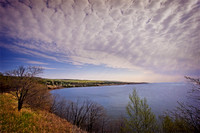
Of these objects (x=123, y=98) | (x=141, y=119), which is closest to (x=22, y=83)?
(x=141, y=119)

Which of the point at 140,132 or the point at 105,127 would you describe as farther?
the point at 105,127

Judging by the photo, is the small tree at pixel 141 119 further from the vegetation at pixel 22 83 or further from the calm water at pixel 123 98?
the vegetation at pixel 22 83

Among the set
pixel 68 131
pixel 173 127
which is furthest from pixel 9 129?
pixel 173 127

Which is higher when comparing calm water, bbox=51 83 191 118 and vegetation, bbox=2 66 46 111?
vegetation, bbox=2 66 46 111

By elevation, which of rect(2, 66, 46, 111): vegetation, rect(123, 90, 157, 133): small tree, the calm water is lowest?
the calm water

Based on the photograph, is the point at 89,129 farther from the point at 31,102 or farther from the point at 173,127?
the point at 173,127

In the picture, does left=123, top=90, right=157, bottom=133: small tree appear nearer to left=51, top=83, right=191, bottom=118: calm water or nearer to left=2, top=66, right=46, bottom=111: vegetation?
left=51, top=83, right=191, bottom=118: calm water

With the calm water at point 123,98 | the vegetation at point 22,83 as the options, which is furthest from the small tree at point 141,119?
the vegetation at point 22,83

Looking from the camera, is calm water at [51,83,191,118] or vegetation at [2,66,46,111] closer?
vegetation at [2,66,46,111]

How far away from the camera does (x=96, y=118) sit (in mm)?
21766

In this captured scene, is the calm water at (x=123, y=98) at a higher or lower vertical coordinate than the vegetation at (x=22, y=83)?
lower

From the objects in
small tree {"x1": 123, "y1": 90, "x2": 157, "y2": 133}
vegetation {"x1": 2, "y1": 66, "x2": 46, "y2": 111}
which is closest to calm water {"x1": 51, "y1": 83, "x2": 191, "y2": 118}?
small tree {"x1": 123, "y1": 90, "x2": 157, "y2": 133}

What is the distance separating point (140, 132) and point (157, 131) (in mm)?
4674

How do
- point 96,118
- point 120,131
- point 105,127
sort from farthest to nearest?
1. point 96,118
2. point 105,127
3. point 120,131
